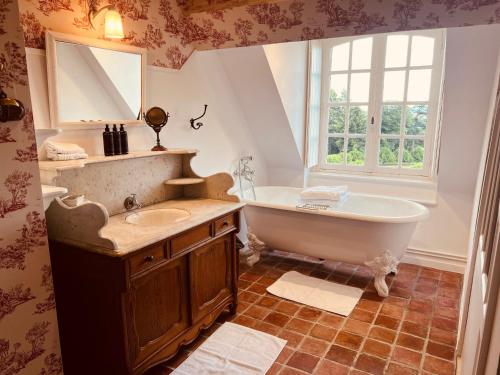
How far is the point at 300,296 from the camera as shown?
298 centimetres

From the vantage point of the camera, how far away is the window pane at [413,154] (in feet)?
12.4

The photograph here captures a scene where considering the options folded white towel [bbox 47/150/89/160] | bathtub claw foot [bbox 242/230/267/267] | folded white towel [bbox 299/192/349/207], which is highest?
folded white towel [bbox 47/150/89/160]

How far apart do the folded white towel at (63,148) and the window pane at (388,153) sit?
3029 millimetres

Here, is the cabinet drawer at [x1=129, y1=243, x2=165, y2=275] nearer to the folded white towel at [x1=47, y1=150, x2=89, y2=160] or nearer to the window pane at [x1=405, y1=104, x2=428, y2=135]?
the folded white towel at [x1=47, y1=150, x2=89, y2=160]

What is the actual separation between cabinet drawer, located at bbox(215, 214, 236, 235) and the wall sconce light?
4.08 ft

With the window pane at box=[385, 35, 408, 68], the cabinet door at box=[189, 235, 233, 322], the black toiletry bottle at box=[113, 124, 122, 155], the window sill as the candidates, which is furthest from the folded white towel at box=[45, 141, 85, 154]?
the window pane at box=[385, 35, 408, 68]

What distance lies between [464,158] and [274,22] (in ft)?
6.25

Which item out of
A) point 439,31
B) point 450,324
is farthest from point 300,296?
point 439,31

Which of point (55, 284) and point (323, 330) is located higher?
point (55, 284)

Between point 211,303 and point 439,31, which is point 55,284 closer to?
point 211,303

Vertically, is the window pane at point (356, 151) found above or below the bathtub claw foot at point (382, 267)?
above

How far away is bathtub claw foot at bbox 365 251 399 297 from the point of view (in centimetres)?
292

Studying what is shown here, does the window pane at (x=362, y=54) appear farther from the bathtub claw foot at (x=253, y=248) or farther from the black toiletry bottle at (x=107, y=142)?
the black toiletry bottle at (x=107, y=142)

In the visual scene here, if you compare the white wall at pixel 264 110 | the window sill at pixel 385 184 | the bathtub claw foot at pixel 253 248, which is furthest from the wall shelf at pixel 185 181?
the window sill at pixel 385 184
